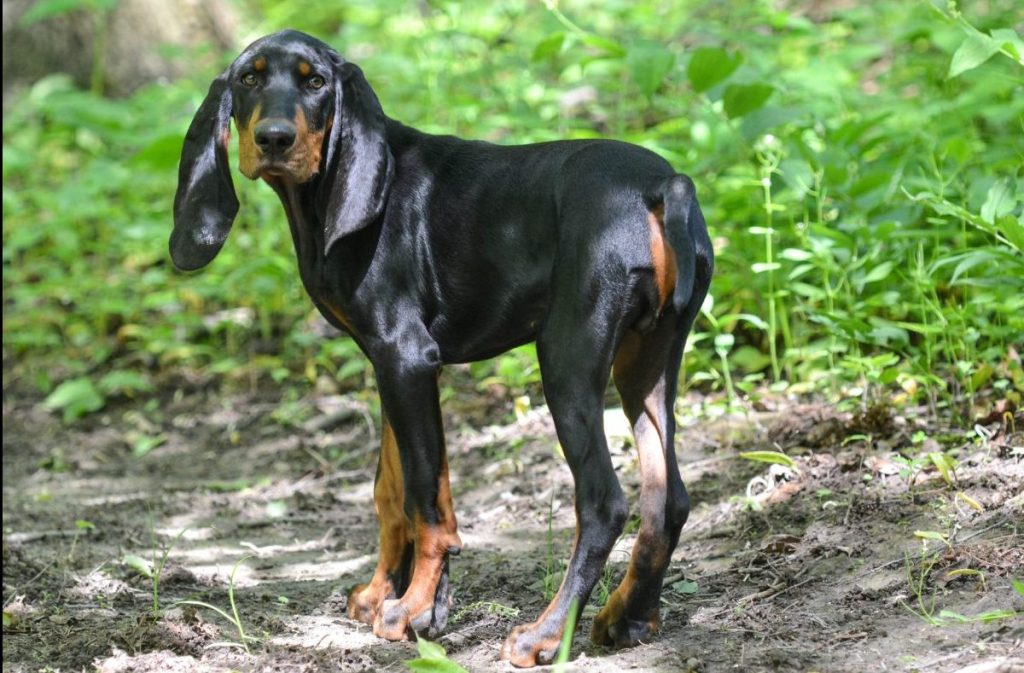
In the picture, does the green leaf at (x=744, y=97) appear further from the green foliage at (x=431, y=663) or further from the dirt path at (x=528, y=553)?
the green foliage at (x=431, y=663)

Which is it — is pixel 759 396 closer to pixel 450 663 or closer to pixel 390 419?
pixel 390 419

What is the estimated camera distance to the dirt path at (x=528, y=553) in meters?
3.46

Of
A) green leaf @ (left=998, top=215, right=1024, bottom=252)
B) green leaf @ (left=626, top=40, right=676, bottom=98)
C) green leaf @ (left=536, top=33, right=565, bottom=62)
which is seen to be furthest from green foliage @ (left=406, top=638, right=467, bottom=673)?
green leaf @ (left=536, top=33, right=565, bottom=62)

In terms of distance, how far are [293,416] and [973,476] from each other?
4.30m

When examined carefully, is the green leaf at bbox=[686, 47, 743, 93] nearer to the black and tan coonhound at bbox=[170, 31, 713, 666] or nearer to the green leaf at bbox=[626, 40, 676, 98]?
the green leaf at bbox=[626, 40, 676, 98]

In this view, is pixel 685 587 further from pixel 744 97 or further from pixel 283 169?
pixel 744 97

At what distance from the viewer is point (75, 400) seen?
785cm

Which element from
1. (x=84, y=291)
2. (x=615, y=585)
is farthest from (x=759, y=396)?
(x=84, y=291)

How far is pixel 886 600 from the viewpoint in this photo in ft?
11.8

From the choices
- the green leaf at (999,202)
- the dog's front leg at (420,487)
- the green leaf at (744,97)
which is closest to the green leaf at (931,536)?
the green leaf at (999,202)

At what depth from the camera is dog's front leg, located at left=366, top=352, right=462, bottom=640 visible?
3.69 meters

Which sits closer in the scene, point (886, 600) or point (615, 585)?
point (886, 600)

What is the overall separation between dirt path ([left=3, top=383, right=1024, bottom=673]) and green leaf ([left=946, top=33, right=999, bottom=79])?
144cm

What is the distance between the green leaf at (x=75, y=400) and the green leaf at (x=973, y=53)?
19.7 ft
